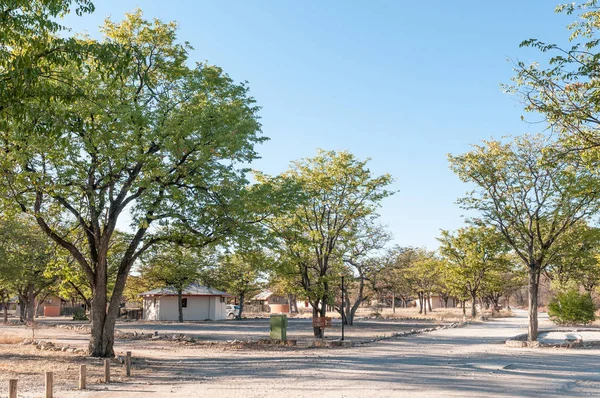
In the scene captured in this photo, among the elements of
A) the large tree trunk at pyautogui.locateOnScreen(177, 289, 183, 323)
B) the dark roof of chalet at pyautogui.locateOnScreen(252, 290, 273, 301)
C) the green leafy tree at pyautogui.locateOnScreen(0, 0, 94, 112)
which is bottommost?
the dark roof of chalet at pyautogui.locateOnScreen(252, 290, 273, 301)

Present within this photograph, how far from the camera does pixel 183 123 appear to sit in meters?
16.0

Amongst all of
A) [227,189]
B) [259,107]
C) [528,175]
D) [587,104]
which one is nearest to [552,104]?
[587,104]

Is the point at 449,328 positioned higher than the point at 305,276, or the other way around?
the point at 305,276

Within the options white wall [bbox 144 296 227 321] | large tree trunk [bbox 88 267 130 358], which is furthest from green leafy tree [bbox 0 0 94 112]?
white wall [bbox 144 296 227 321]

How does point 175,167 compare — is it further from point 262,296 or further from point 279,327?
point 262,296

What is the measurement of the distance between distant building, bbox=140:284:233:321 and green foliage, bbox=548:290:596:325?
3062 centimetres

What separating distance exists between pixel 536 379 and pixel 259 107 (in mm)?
13191

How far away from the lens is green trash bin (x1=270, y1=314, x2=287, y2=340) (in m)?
24.2

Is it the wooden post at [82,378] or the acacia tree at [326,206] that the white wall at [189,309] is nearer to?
the acacia tree at [326,206]

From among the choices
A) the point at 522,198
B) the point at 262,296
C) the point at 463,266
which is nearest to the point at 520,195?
the point at 522,198

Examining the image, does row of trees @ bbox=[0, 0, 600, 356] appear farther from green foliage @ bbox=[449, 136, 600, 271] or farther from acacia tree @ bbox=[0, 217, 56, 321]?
acacia tree @ bbox=[0, 217, 56, 321]

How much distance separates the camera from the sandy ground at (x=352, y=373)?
11500 mm

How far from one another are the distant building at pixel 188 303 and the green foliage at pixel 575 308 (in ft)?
100

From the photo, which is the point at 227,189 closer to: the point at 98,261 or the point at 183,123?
the point at 183,123
